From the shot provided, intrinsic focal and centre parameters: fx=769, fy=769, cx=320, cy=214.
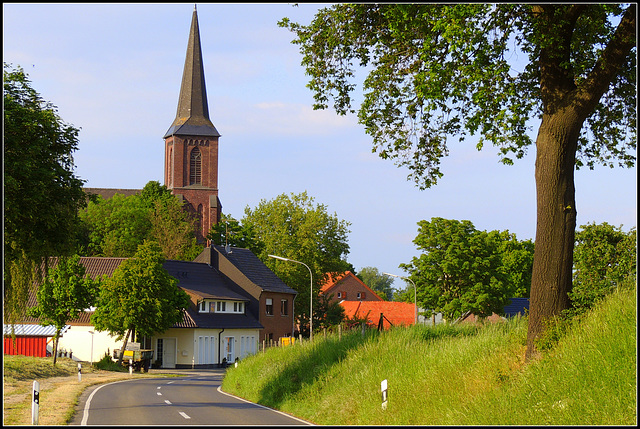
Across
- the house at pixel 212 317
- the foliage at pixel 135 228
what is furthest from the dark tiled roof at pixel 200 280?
the foliage at pixel 135 228

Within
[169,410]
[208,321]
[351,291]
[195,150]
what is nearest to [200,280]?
[208,321]

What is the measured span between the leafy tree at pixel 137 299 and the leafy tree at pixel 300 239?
85.5 feet

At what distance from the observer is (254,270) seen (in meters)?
71.2

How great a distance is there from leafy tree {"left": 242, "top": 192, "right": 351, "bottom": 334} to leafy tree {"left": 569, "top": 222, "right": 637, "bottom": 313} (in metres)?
51.6

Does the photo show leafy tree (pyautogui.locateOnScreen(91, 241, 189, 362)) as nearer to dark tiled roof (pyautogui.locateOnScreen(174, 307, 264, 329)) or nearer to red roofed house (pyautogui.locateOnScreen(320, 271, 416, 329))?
dark tiled roof (pyautogui.locateOnScreen(174, 307, 264, 329))

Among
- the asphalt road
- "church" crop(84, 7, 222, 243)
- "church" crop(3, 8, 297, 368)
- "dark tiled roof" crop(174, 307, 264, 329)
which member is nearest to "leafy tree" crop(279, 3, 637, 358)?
the asphalt road

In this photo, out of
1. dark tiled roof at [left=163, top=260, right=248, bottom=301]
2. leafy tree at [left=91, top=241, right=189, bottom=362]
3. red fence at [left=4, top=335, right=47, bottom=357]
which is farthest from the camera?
dark tiled roof at [left=163, top=260, right=248, bottom=301]

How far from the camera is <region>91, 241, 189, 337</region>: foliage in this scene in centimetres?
4709

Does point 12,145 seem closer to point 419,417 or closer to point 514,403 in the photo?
point 419,417

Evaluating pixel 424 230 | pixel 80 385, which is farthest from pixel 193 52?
pixel 80 385

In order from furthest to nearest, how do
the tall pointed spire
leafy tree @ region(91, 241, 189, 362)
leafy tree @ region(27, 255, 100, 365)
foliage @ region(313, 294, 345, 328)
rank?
the tall pointed spire, foliage @ region(313, 294, 345, 328), leafy tree @ region(91, 241, 189, 362), leafy tree @ region(27, 255, 100, 365)

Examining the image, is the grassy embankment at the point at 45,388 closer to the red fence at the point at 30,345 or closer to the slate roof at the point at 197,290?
the red fence at the point at 30,345

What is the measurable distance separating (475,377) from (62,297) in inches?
1418

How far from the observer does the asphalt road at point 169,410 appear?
1733cm
